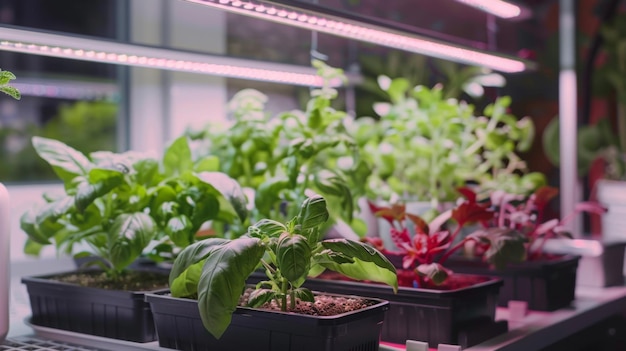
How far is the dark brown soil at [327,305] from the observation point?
106 cm

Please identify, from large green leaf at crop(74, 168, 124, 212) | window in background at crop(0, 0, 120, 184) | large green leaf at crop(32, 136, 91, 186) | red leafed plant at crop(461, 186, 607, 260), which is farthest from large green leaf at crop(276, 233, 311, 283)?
window in background at crop(0, 0, 120, 184)

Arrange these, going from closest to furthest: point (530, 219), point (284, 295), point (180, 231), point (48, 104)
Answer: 1. point (284, 295)
2. point (180, 231)
3. point (530, 219)
4. point (48, 104)

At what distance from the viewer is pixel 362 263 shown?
1.12m

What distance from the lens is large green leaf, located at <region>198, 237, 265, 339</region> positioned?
95 cm

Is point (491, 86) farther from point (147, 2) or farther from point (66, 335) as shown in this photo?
point (66, 335)

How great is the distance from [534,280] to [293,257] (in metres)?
0.70

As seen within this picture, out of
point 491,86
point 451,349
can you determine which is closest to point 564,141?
point 491,86

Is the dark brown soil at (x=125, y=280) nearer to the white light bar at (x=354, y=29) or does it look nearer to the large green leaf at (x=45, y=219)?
the large green leaf at (x=45, y=219)

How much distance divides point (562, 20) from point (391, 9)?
545 mm

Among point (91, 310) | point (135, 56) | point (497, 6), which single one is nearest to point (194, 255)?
point (91, 310)

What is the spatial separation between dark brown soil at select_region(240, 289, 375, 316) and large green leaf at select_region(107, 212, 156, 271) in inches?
7.6

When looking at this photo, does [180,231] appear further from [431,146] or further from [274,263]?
[431,146]

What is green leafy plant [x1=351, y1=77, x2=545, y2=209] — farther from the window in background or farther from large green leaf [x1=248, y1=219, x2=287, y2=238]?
the window in background

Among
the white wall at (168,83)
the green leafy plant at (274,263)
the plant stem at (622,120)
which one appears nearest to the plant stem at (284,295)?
the green leafy plant at (274,263)
